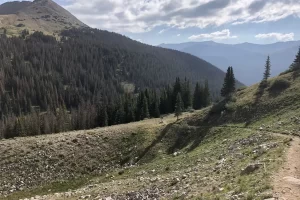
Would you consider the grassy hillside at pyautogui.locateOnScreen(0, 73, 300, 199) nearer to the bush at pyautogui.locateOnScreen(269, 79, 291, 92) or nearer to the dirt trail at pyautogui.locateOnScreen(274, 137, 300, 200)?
the bush at pyautogui.locateOnScreen(269, 79, 291, 92)

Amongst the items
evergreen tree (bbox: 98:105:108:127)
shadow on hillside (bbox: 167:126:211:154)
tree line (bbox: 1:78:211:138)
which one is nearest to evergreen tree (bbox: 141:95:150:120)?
tree line (bbox: 1:78:211:138)

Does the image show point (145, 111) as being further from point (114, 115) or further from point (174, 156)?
point (174, 156)

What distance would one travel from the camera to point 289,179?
1978cm

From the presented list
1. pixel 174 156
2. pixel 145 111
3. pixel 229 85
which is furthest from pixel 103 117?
pixel 174 156

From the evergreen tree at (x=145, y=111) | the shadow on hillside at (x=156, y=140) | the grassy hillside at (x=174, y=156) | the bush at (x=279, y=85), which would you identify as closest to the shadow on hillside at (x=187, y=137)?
the grassy hillside at (x=174, y=156)

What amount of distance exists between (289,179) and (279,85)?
57448 mm

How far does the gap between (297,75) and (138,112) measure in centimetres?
5840

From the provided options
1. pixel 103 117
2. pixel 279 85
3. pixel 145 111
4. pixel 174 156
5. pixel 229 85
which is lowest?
pixel 103 117

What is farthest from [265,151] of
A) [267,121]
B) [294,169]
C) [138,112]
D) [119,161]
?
[138,112]

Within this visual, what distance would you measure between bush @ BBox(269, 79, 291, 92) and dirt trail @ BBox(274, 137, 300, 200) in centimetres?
4745

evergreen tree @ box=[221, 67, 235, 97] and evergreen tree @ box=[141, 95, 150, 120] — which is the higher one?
evergreen tree @ box=[221, 67, 235, 97]

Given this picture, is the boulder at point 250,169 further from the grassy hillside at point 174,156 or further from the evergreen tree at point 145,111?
the evergreen tree at point 145,111

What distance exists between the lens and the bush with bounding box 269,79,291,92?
69.7 metres

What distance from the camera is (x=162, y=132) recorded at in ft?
219
